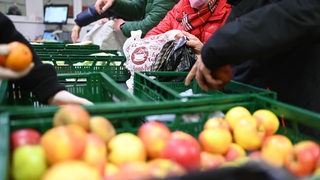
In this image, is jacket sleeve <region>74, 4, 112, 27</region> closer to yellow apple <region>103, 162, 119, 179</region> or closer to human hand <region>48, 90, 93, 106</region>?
human hand <region>48, 90, 93, 106</region>

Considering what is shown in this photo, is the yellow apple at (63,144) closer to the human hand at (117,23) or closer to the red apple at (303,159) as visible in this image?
the red apple at (303,159)

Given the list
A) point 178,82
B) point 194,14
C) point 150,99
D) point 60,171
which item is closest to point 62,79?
point 150,99

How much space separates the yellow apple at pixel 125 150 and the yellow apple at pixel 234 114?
0.86 feet

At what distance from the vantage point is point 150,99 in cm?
102

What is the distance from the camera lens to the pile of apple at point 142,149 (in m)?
0.53

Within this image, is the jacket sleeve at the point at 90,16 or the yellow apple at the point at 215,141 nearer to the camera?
the yellow apple at the point at 215,141

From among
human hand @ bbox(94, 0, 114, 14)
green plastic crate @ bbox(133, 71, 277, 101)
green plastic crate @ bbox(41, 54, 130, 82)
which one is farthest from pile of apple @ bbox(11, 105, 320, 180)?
human hand @ bbox(94, 0, 114, 14)

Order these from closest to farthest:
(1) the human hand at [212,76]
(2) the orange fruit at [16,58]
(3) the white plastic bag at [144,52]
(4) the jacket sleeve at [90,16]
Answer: (2) the orange fruit at [16,58] → (1) the human hand at [212,76] → (3) the white plastic bag at [144,52] → (4) the jacket sleeve at [90,16]

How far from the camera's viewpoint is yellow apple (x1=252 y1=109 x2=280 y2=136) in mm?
786

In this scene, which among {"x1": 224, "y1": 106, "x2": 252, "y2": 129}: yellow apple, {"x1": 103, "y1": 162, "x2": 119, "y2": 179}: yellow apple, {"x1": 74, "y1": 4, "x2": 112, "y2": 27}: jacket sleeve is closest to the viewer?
{"x1": 103, "y1": 162, "x2": 119, "y2": 179}: yellow apple

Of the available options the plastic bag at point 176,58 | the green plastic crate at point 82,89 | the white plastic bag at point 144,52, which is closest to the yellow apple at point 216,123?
the green plastic crate at point 82,89

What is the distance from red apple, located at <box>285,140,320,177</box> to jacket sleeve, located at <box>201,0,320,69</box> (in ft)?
0.92

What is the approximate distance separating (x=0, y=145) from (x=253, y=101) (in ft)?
2.11

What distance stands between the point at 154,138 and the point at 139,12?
2073 millimetres
